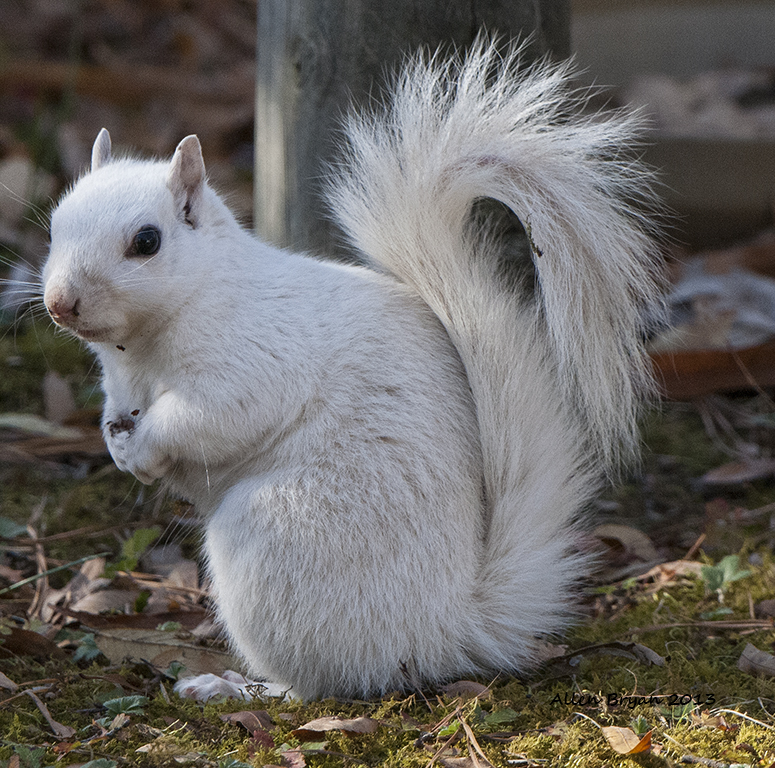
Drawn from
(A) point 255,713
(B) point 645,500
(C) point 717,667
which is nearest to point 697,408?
(B) point 645,500

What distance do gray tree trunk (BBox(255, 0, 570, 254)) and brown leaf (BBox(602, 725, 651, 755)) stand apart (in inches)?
52.5

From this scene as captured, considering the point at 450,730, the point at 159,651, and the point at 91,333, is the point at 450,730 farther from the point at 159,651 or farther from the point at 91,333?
the point at 91,333

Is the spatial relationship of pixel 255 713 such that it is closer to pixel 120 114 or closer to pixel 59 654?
pixel 59 654

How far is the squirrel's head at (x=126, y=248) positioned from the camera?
173cm

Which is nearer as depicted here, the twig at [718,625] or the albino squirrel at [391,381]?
the albino squirrel at [391,381]

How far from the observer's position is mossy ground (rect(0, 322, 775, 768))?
1.57 meters

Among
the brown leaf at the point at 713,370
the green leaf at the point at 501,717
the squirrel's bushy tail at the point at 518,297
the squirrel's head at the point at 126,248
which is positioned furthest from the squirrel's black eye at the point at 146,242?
the brown leaf at the point at 713,370

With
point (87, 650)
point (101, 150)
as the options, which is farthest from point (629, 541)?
point (101, 150)

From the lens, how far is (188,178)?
188 cm

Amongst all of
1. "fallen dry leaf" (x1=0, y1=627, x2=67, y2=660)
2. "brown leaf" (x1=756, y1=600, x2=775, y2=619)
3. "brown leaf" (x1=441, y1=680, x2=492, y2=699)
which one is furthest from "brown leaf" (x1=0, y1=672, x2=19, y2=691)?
"brown leaf" (x1=756, y1=600, x2=775, y2=619)

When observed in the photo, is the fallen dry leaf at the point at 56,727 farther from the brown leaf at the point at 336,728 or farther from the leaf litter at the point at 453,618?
the brown leaf at the point at 336,728

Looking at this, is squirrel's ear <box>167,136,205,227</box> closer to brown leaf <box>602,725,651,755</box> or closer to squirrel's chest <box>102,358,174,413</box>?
squirrel's chest <box>102,358,174,413</box>

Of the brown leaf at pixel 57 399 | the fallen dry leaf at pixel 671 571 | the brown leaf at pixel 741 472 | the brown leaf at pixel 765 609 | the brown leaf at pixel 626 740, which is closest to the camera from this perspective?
the brown leaf at pixel 626 740

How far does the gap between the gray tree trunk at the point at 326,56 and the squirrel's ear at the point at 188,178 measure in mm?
472
